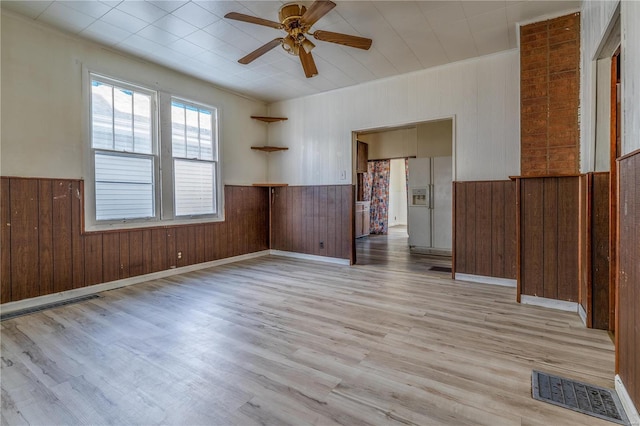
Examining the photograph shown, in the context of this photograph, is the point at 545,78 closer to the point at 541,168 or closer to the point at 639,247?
the point at 541,168

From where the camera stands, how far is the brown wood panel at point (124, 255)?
4.01 m

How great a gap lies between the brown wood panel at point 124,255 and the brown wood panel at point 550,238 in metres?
4.90

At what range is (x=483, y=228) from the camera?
406cm

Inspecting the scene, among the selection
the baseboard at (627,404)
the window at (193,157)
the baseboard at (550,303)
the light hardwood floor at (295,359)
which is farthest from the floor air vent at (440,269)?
the window at (193,157)

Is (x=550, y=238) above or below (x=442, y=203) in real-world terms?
below

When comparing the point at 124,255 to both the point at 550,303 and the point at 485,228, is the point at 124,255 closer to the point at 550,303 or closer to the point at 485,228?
the point at 485,228

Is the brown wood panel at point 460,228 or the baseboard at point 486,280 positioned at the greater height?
the brown wood panel at point 460,228

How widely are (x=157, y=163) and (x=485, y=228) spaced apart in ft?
15.1

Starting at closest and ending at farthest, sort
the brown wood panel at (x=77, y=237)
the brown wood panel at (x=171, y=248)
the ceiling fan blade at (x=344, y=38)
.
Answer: the ceiling fan blade at (x=344, y=38) → the brown wood panel at (x=77, y=237) → the brown wood panel at (x=171, y=248)

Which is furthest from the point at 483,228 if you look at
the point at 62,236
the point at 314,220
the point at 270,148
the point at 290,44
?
the point at 62,236

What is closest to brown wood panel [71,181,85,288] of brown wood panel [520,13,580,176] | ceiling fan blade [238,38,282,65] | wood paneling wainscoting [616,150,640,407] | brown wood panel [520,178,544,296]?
ceiling fan blade [238,38,282,65]

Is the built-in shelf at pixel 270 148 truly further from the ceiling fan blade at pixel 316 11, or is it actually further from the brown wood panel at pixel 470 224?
the brown wood panel at pixel 470 224

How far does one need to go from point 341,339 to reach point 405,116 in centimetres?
353

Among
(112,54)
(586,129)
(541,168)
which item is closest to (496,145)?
(541,168)
